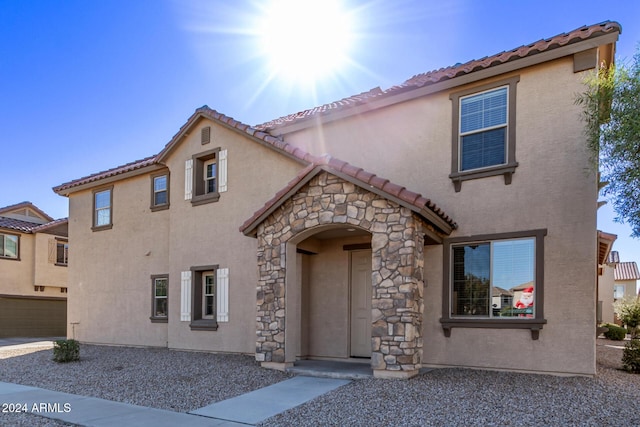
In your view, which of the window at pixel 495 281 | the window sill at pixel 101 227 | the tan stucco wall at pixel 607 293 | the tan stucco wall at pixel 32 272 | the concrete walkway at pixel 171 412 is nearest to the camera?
the concrete walkway at pixel 171 412

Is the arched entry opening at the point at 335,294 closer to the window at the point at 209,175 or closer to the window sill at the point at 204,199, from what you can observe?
the window sill at the point at 204,199

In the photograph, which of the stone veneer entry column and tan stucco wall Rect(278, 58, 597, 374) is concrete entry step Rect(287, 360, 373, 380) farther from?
tan stucco wall Rect(278, 58, 597, 374)

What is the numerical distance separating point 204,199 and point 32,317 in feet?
54.0

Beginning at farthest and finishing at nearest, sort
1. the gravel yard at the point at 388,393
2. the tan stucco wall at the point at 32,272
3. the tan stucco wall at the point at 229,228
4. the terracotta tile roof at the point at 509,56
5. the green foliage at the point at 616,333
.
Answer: the tan stucco wall at the point at 32,272 → the green foliage at the point at 616,333 → the tan stucco wall at the point at 229,228 → the terracotta tile roof at the point at 509,56 → the gravel yard at the point at 388,393

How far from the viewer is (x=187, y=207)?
1419cm

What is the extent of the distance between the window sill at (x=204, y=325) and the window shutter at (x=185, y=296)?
0.96ft

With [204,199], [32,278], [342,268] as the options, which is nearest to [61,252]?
[32,278]

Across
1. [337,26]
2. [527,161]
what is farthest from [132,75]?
[527,161]

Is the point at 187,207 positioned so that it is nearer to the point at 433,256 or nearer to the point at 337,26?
the point at 337,26

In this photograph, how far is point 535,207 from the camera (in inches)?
359

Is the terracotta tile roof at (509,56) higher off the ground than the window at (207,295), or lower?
higher

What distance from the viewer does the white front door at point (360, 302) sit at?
11102mm

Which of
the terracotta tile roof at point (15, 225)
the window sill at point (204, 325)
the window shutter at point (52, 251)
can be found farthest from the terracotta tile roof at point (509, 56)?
the window shutter at point (52, 251)

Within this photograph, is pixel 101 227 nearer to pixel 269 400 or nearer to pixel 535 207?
pixel 269 400
